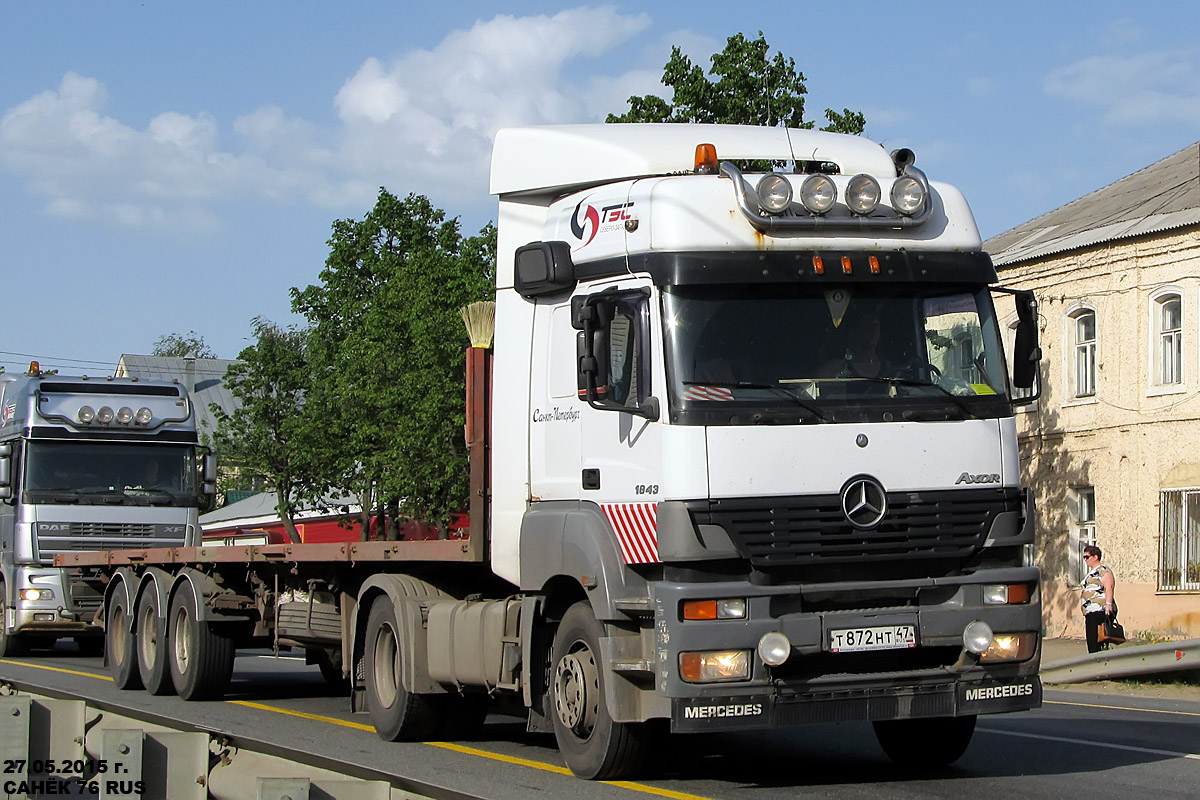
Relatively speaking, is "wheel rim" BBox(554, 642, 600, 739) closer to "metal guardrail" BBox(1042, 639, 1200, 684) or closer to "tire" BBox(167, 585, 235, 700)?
Answer: "tire" BBox(167, 585, 235, 700)

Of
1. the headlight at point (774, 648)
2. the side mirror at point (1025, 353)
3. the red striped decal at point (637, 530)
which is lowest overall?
the headlight at point (774, 648)

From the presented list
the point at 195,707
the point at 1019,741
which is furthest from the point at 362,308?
the point at 1019,741

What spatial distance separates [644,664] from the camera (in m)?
8.64

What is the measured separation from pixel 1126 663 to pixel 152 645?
1022cm

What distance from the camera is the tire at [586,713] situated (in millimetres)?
9031

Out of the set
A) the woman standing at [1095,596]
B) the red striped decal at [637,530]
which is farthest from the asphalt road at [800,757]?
the woman standing at [1095,596]

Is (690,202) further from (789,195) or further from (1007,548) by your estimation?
(1007,548)

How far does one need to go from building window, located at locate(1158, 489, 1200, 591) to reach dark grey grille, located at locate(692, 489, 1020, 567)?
19.4 m

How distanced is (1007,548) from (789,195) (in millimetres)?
2278

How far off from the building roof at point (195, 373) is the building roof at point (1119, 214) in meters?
70.6

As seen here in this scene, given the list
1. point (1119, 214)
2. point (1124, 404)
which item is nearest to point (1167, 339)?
point (1124, 404)

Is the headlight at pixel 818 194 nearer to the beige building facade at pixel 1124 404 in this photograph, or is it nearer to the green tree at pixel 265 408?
the beige building facade at pixel 1124 404

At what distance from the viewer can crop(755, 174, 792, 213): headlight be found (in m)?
9.10

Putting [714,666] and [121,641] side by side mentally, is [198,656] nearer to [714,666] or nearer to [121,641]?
[121,641]
